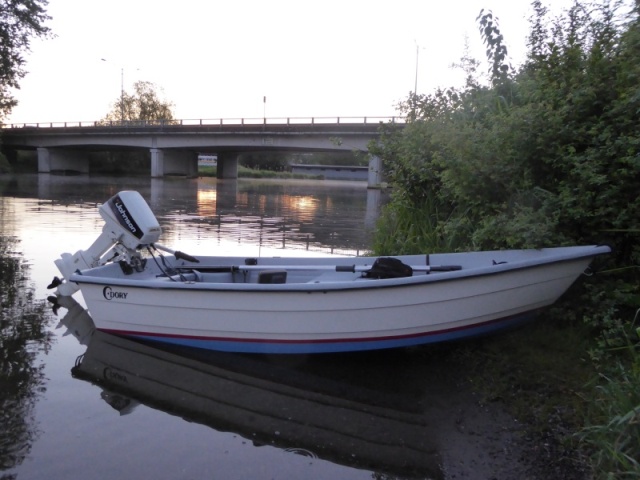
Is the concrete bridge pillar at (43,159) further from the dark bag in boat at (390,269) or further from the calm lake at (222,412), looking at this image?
the dark bag in boat at (390,269)

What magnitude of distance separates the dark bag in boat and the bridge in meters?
36.8

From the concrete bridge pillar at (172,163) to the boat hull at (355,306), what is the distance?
5657 centimetres

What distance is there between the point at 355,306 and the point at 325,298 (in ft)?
0.93

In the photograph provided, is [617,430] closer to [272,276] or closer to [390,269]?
[390,269]

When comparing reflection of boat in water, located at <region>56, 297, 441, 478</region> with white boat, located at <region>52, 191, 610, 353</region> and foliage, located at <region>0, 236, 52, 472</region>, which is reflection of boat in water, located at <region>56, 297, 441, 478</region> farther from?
foliage, located at <region>0, 236, 52, 472</region>

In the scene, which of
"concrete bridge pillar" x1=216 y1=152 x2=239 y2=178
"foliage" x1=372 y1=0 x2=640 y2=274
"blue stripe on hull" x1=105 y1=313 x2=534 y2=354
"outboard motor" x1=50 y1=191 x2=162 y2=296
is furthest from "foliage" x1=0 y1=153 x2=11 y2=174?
"foliage" x1=372 y1=0 x2=640 y2=274

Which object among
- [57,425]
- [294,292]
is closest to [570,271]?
[294,292]

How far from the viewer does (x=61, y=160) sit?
6856 cm

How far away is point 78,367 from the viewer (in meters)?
5.82

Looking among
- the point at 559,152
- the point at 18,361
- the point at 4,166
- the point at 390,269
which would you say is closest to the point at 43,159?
the point at 4,166

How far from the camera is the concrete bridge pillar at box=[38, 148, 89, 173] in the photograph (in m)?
66.6

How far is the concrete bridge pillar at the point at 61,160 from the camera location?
6662 centimetres

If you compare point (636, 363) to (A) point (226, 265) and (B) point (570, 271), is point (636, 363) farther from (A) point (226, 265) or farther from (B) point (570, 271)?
(A) point (226, 265)

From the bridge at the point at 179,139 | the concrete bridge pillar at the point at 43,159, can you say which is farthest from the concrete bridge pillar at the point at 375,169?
the concrete bridge pillar at the point at 43,159
